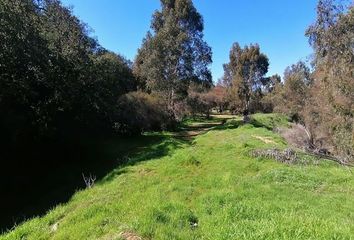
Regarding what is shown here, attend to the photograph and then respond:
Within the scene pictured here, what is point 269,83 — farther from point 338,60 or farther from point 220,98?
point 338,60

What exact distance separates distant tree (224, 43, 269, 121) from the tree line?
80.8ft

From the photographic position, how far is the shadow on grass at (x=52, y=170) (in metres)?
15.5

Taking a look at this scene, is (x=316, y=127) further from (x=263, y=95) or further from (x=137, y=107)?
(x=263, y=95)

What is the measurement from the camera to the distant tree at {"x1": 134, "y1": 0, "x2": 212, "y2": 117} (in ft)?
132

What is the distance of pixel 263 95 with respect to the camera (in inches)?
3236

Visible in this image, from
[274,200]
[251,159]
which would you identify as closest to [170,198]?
[274,200]

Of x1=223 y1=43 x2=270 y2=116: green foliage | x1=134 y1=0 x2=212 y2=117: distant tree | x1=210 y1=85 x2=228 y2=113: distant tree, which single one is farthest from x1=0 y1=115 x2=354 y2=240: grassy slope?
x1=210 y1=85 x2=228 y2=113: distant tree

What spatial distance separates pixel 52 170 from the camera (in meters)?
20.9

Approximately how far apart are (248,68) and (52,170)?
6025 centimetres

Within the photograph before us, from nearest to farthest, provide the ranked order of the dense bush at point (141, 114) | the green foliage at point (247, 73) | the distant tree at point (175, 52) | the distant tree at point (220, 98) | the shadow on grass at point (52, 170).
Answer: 1. the shadow on grass at point (52, 170)
2. the dense bush at point (141, 114)
3. the distant tree at point (175, 52)
4. the green foliage at point (247, 73)
5. the distant tree at point (220, 98)

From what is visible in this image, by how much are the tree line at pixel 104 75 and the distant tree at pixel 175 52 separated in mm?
115

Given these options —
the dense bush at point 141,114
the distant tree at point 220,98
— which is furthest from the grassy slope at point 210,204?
the distant tree at point 220,98

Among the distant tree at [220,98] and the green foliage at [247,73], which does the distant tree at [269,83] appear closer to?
the green foliage at [247,73]

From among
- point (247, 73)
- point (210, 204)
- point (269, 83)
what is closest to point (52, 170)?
point (210, 204)
